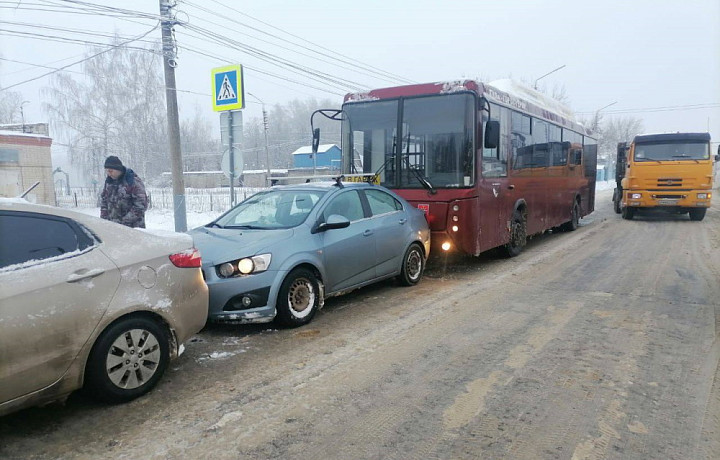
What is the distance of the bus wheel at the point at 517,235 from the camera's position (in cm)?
926

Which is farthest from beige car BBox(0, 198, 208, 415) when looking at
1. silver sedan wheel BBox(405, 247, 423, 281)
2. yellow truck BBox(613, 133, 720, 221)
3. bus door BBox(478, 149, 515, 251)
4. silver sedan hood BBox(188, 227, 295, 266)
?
yellow truck BBox(613, 133, 720, 221)

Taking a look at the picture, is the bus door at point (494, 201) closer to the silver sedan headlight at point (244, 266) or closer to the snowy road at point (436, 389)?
the snowy road at point (436, 389)

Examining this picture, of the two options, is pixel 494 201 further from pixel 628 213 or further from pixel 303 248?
pixel 628 213

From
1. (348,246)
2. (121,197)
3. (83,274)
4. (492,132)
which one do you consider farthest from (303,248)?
(492,132)

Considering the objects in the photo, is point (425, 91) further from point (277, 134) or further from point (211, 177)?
point (277, 134)

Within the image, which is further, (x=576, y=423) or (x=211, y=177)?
(x=211, y=177)

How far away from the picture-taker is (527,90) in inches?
426

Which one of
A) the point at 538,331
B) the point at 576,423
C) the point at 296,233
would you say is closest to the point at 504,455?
the point at 576,423

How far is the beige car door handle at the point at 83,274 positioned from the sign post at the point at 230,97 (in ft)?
19.7

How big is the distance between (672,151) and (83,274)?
16963 mm

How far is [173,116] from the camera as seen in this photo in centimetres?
1012

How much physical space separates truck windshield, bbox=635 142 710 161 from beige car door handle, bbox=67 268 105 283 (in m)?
16.6

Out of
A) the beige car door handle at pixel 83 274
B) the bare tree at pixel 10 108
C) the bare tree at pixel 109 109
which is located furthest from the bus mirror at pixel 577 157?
the bare tree at pixel 10 108

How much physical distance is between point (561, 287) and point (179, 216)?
7.08 metres
